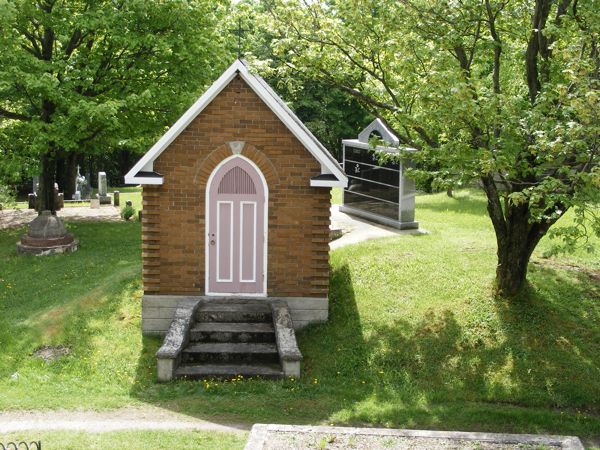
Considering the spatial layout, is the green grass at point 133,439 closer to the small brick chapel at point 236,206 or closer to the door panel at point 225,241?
the small brick chapel at point 236,206

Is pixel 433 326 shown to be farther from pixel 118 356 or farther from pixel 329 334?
pixel 118 356

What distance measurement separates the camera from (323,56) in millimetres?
16969

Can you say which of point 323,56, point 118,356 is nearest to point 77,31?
point 323,56

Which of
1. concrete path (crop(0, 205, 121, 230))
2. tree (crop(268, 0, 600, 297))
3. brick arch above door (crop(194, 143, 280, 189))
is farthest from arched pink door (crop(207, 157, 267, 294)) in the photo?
concrete path (crop(0, 205, 121, 230))

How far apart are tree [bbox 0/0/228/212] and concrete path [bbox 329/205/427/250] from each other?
6.30 meters

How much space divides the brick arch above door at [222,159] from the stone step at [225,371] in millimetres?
3799

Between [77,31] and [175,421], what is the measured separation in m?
16.2

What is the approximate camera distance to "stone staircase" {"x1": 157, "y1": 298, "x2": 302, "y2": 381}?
1395 cm

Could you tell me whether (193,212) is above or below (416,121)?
below

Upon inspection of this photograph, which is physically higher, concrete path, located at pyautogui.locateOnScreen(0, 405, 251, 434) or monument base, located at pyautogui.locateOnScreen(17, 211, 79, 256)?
monument base, located at pyautogui.locateOnScreen(17, 211, 79, 256)

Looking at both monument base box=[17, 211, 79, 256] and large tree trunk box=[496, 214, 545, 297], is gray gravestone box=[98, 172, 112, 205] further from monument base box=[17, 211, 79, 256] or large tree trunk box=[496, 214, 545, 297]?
large tree trunk box=[496, 214, 545, 297]

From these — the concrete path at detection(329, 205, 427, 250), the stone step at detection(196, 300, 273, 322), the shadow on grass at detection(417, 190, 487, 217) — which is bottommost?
the stone step at detection(196, 300, 273, 322)

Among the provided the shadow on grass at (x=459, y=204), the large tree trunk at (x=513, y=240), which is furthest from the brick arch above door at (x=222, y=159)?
the shadow on grass at (x=459, y=204)

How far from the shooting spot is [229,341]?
15.0 meters
